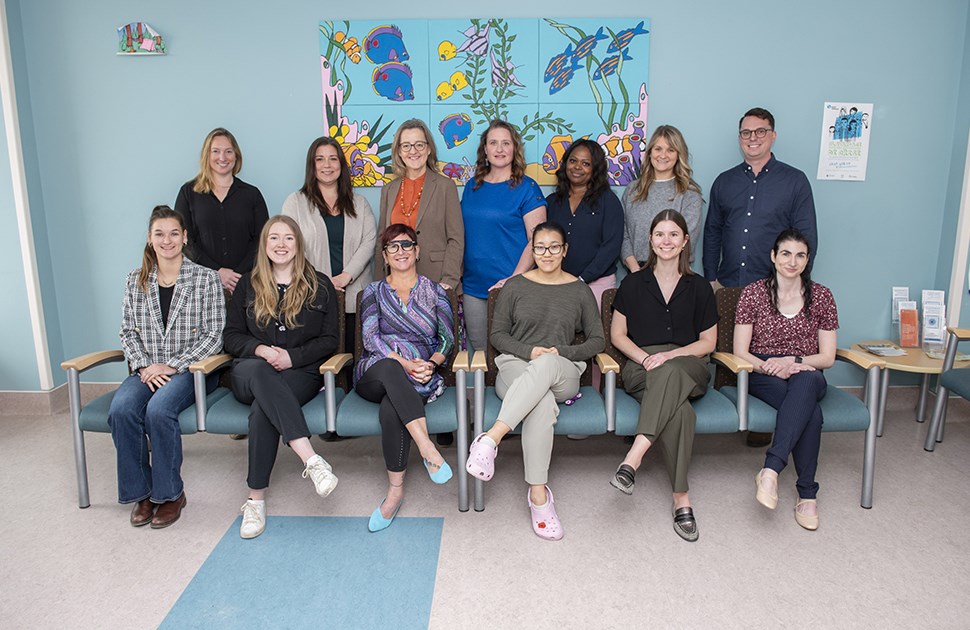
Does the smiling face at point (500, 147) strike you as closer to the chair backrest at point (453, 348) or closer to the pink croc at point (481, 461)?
the chair backrest at point (453, 348)

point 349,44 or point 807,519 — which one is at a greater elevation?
point 349,44

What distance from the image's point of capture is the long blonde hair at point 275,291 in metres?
2.99

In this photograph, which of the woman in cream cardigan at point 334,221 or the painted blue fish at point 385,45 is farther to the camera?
the painted blue fish at point 385,45

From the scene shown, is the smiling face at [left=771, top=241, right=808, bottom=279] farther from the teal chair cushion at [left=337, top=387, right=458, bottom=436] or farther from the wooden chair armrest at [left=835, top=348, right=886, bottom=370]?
the teal chair cushion at [left=337, top=387, right=458, bottom=436]

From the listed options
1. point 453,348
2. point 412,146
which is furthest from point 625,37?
point 453,348

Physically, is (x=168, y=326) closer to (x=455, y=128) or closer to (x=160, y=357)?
(x=160, y=357)

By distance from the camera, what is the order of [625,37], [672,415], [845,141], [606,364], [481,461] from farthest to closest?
[845,141] < [625,37] < [606,364] < [672,415] < [481,461]

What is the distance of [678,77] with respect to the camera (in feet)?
12.3

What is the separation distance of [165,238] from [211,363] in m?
0.63

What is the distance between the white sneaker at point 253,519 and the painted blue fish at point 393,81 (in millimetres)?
2345

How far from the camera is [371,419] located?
9.02 ft

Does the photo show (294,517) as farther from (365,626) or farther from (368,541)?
(365,626)

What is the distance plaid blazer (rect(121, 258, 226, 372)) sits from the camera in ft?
9.73

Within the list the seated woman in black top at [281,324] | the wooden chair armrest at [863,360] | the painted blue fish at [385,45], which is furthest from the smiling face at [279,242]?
the wooden chair armrest at [863,360]
